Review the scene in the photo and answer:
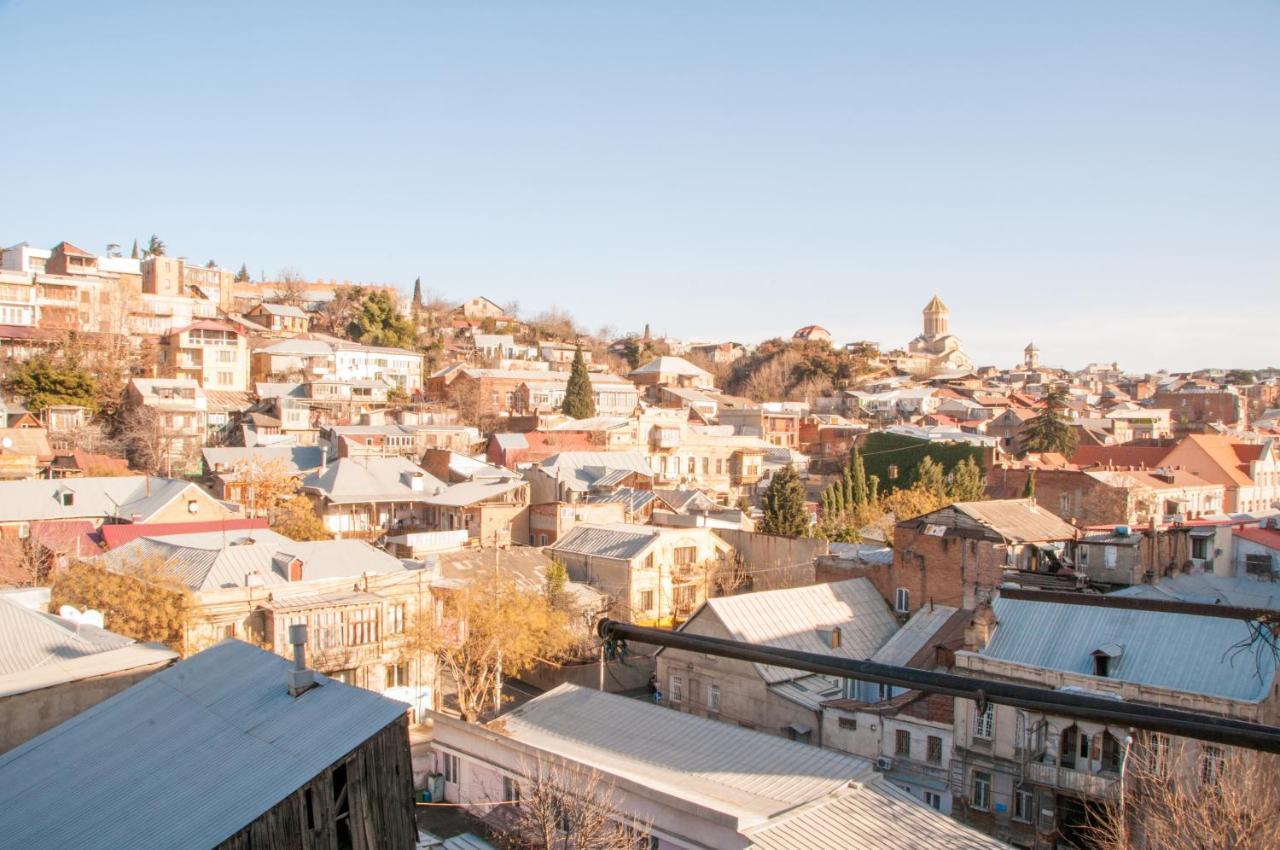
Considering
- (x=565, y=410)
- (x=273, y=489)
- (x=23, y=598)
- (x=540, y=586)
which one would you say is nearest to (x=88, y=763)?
(x=23, y=598)

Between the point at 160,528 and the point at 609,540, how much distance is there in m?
13.8

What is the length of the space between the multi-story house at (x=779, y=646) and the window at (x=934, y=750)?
94.4 inches

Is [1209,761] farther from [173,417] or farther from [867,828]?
[173,417]

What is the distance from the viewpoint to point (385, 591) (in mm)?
23359

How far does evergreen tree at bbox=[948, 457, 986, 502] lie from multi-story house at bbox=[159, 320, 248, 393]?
38565mm

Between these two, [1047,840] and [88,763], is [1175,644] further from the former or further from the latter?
[88,763]

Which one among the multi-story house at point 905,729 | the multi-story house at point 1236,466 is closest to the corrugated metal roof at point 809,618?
the multi-story house at point 905,729

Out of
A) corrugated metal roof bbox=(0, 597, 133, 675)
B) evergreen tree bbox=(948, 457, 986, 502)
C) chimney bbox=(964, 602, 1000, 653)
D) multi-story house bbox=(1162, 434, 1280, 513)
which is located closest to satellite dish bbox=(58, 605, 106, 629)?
corrugated metal roof bbox=(0, 597, 133, 675)

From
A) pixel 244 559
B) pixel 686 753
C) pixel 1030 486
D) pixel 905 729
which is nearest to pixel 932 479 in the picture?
pixel 1030 486

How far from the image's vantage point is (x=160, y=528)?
29.3 metres

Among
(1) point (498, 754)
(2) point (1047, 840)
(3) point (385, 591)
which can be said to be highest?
(3) point (385, 591)

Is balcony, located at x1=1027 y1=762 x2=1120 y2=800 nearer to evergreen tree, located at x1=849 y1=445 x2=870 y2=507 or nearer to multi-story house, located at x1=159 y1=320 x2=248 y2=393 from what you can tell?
evergreen tree, located at x1=849 y1=445 x2=870 y2=507

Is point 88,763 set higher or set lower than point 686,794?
higher

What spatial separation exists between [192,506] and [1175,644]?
2831 centimetres
